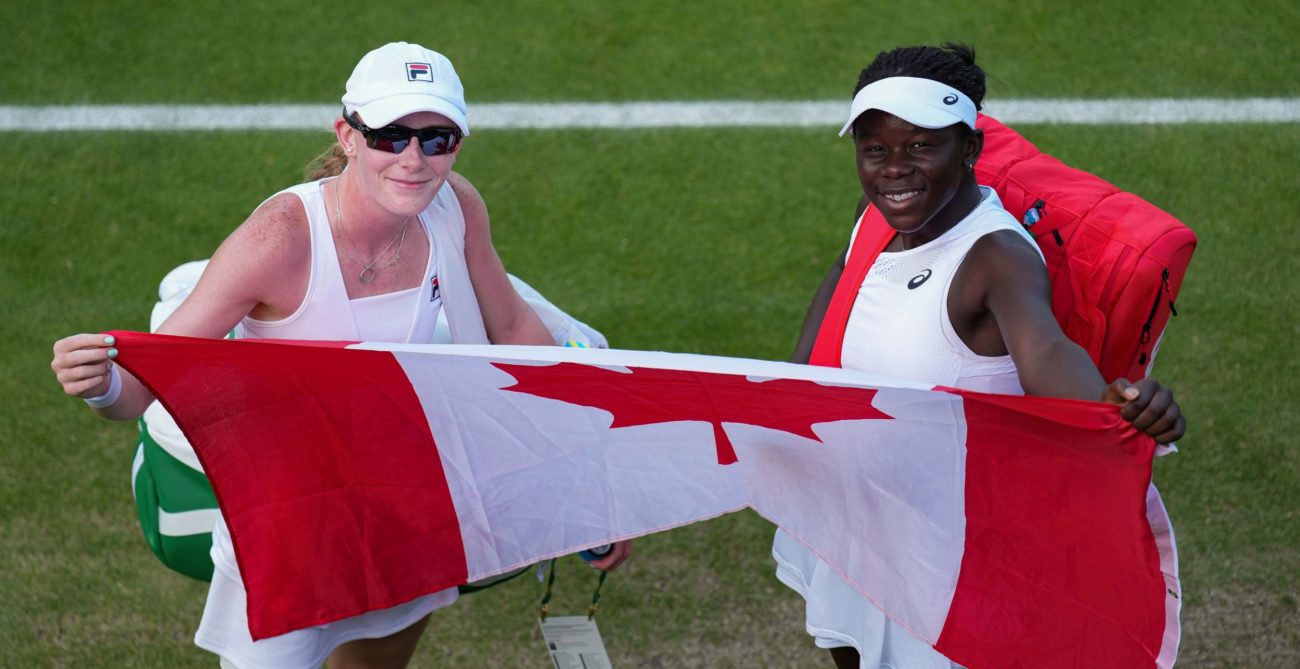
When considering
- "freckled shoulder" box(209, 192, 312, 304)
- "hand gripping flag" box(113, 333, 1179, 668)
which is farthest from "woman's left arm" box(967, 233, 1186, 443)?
"freckled shoulder" box(209, 192, 312, 304)

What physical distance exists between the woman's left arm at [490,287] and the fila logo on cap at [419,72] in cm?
35

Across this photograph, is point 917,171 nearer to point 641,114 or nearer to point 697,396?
point 697,396

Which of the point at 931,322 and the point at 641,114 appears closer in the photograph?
the point at 931,322

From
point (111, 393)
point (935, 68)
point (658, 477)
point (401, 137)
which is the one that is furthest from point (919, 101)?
point (111, 393)

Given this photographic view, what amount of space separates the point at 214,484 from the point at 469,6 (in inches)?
163

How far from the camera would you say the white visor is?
270cm

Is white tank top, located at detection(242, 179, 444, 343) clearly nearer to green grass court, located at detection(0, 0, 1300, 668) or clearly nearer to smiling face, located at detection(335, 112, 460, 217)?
smiling face, located at detection(335, 112, 460, 217)

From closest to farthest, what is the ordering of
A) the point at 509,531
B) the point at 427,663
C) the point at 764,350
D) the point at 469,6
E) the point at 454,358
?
the point at 454,358 < the point at 509,531 < the point at 427,663 < the point at 764,350 < the point at 469,6

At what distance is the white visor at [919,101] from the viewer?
2.70 meters

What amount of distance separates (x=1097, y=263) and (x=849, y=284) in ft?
1.71

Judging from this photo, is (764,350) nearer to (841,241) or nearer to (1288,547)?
(841,241)

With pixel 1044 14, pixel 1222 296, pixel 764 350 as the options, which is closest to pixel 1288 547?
pixel 1222 296

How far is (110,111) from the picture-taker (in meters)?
6.10

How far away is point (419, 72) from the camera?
286 centimetres
